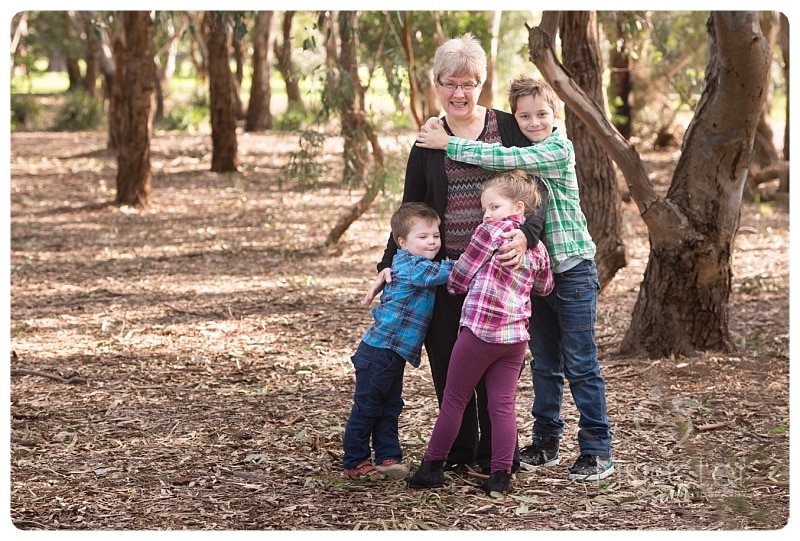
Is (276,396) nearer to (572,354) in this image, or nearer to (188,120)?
(572,354)

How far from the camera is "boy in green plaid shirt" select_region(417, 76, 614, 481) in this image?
362cm

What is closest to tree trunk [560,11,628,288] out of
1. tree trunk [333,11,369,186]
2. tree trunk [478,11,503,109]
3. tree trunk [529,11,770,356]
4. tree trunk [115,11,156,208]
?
tree trunk [529,11,770,356]

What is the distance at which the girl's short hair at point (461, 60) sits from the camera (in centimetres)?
356

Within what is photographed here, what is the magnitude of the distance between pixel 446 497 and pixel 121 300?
183 inches

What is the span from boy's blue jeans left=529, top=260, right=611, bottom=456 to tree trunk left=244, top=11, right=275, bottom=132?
1567 centimetres

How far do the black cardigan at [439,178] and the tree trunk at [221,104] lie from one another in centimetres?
1077

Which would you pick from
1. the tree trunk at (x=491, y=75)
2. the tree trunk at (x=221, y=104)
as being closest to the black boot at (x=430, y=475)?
the tree trunk at (x=491, y=75)

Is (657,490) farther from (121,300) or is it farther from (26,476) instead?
(121,300)

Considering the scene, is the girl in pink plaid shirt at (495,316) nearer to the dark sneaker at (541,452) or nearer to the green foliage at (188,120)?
the dark sneaker at (541,452)

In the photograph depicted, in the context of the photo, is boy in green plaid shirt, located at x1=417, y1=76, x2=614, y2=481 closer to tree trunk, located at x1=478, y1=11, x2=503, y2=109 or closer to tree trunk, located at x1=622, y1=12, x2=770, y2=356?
tree trunk, located at x1=622, y1=12, x2=770, y2=356

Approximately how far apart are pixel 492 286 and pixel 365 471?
0.98 meters

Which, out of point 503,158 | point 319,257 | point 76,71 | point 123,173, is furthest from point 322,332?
point 76,71

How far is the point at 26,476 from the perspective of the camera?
407 centimetres

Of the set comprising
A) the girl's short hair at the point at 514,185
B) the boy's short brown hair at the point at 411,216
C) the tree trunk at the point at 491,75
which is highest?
the tree trunk at the point at 491,75
